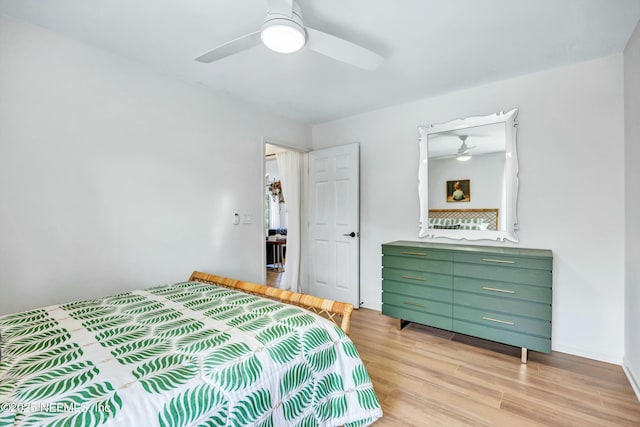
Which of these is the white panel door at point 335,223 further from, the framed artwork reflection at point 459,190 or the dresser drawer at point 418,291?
the framed artwork reflection at point 459,190

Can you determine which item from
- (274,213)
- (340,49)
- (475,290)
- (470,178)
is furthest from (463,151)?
(274,213)

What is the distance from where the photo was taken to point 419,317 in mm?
2828

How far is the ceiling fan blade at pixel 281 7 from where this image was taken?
4.76ft

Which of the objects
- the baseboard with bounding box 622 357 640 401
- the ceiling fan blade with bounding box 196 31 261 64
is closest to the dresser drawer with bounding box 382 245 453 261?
the baseboard with bounding box 622 357 640 401

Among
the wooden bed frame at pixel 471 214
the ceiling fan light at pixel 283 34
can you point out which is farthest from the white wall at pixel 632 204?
the ceiling fan light at pixel 283 34

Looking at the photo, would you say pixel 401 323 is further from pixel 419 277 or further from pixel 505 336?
pixel 505 336

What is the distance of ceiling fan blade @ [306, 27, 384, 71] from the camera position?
1637mm

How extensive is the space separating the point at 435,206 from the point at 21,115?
338 cm

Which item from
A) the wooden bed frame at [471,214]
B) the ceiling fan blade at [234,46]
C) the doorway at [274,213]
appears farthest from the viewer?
the doorway at [274,213]

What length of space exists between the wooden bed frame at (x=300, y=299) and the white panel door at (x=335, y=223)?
157 cm

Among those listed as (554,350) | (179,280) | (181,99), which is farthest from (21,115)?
(554,350)

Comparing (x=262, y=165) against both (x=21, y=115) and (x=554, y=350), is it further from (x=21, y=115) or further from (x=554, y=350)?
(x=554, y=350)

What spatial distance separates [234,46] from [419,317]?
105 inches

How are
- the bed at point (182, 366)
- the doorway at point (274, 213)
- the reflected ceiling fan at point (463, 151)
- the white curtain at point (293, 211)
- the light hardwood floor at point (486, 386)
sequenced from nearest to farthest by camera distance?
the bed at point (182, 366)
the light hardwood floor at point (486, 386)
the reflected ceiling fan at point (463, 151)
the white curtain at point (293, 211)
the doorway at point (274, 213)
